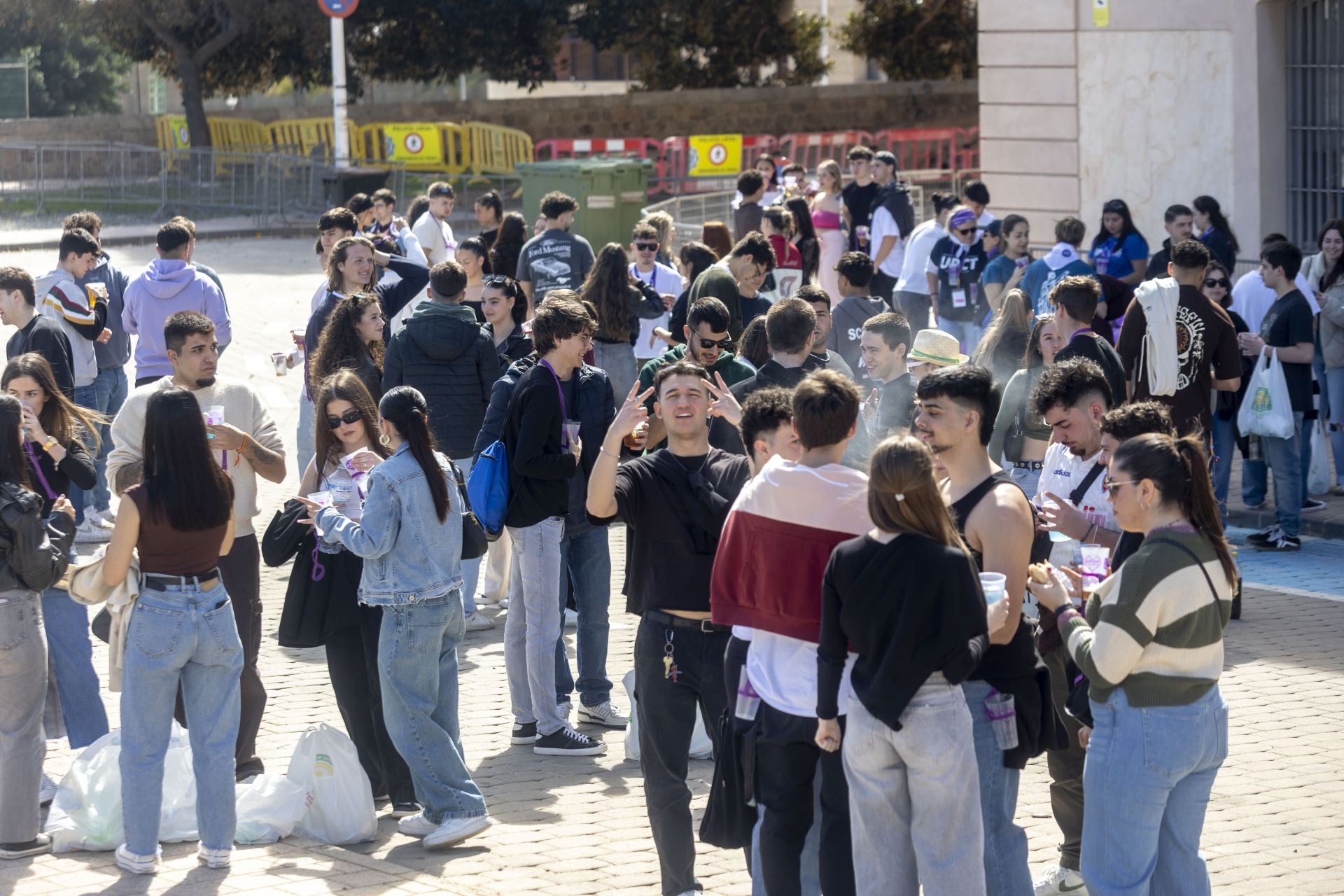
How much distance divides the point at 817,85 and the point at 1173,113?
26.3 meters

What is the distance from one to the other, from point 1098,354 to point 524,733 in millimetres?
3306

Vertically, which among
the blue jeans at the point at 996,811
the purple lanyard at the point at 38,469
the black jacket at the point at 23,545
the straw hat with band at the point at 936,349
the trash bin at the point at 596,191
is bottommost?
the blue jeans at the point at 996,811

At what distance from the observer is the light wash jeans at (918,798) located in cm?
451

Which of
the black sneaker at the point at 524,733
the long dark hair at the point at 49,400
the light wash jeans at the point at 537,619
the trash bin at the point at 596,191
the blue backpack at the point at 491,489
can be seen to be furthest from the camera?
the trash bin at the point at 596,191

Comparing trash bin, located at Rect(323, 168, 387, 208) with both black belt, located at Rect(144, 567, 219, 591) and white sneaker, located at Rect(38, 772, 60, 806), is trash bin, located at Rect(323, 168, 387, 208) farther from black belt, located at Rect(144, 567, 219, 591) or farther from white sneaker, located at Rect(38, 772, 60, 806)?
black belt, located at Rect(144, 567, 219, 591)

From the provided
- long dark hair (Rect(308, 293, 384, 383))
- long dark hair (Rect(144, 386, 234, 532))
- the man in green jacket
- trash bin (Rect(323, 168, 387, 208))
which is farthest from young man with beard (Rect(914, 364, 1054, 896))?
trash bin (Rect(323, 168, 387, 208))

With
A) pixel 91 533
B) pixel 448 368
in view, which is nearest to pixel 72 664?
pixel 448 368

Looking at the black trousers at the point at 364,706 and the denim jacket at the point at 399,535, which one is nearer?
the denim jacket at the point at 399,535

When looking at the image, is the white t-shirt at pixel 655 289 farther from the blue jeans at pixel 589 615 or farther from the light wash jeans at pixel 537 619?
the light wash jeans at pixel 537 619

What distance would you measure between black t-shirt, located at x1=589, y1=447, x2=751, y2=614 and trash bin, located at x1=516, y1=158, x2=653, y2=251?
1476cm

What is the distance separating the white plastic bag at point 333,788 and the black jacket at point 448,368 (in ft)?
9.22

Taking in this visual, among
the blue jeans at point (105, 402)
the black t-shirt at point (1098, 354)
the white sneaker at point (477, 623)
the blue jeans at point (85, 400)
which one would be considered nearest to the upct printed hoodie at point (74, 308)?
the blue jeans at point (85, 400)

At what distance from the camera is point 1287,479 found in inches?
430

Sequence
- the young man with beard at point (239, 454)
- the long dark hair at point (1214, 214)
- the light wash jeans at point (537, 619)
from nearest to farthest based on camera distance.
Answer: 1. the young man with beard at point (239, 454)
2. the light wash jeans at point (537, 619)
3. the long dark hair at point (1214, 214)
